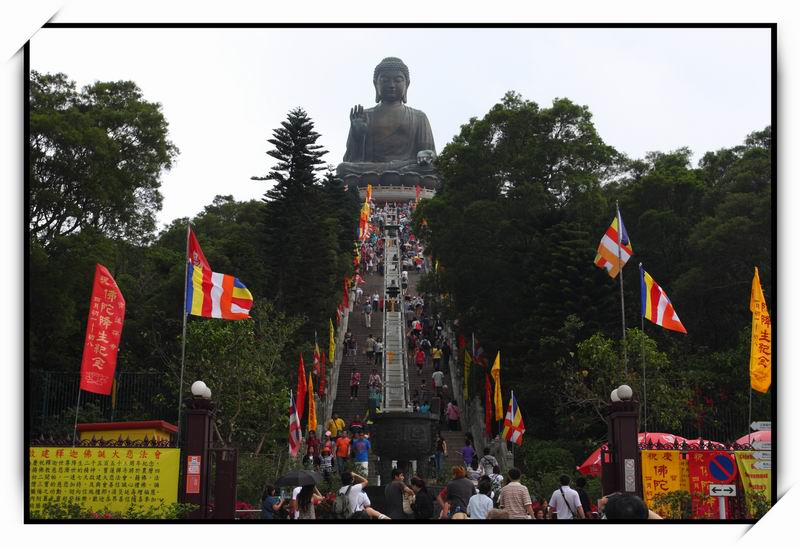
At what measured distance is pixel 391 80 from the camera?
73.6 metres

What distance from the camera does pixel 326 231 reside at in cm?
3334

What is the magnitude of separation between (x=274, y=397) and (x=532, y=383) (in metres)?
6.82

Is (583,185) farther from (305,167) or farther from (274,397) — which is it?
(274,397)

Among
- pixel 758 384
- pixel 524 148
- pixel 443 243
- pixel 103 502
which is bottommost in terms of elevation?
pixel 103 502

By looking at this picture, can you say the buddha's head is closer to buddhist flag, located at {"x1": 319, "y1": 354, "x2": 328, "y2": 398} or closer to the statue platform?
the statue platform

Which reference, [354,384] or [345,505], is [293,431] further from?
[354,384]

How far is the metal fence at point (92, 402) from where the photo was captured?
21.4 m

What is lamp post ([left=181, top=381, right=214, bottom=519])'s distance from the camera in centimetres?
1374

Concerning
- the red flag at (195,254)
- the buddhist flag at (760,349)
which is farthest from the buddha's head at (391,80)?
the buddhist flag at (760,349)

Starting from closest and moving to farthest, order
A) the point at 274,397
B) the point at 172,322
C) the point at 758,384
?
the point at 758,384 → the point at 274,397 → the point at 172,322

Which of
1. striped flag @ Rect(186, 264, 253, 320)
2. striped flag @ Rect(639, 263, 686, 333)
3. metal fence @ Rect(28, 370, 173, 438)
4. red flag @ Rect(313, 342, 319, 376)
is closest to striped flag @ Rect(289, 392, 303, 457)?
striped flag @ Rect(186, 264, 253, 320)

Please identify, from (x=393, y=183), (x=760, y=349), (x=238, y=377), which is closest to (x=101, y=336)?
(x=238, y=377)

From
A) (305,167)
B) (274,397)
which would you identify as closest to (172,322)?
(274,397)

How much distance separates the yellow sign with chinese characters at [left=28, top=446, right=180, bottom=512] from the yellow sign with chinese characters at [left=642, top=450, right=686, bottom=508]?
18.2 feet
